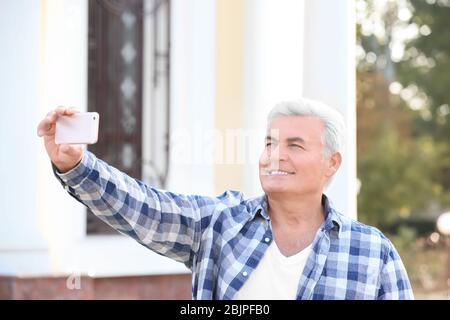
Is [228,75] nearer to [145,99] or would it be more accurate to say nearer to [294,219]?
[145,99]

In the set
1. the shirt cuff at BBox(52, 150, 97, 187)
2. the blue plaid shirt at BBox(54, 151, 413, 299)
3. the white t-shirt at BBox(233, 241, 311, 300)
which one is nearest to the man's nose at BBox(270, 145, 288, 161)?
the blue plaid shirt at BBox(54, 151, 413, 299)

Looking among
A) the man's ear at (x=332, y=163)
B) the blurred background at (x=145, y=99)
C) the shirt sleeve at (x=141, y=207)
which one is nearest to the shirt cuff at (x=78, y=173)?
the shirt sleeve at (x=141, y=207)

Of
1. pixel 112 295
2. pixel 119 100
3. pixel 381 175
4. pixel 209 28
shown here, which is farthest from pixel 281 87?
pixel 381 175

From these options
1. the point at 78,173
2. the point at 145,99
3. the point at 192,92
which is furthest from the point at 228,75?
the point at 78,173

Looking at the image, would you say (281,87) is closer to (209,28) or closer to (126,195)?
(209,28)

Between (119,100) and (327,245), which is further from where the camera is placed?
(119,100)

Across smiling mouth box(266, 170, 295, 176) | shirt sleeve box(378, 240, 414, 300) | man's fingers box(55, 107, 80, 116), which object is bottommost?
shirt sleeve box(378, 240, 414, 300)

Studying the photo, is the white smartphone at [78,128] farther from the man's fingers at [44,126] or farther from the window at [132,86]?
the window at [132,86]

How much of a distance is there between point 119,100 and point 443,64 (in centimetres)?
1207

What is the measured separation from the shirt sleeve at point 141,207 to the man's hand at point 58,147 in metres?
0.02

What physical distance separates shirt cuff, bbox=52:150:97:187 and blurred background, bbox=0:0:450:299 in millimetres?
2304

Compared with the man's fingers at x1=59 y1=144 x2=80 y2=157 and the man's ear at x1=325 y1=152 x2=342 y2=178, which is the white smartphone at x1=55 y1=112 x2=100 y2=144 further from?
the man's ear at x1=325 y1=152 x2=342 y2=178

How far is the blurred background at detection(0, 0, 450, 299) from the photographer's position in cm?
468

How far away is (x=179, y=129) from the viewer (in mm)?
5371
